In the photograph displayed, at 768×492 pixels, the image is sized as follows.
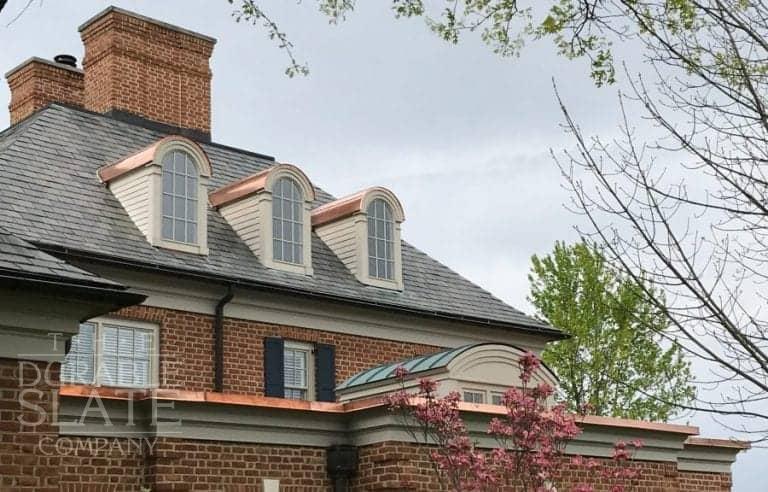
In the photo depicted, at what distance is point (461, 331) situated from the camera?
21.5 m

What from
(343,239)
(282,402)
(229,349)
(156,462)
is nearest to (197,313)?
(229,349)

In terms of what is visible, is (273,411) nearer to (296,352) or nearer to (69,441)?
(69,441)

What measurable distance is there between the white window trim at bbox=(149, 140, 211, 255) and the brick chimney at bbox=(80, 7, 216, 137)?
3.61 metres

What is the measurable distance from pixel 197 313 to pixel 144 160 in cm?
258

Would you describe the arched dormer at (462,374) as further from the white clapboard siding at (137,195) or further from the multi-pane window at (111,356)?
the white clapboard siding at (137,195)

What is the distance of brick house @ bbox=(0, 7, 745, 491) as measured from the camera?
11.7 meters

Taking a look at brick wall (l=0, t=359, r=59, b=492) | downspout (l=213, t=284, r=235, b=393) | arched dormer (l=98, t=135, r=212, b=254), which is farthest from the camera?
arched dormer (l=98, t=135, r=212, b=254)

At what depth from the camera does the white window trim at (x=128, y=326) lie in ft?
54.5

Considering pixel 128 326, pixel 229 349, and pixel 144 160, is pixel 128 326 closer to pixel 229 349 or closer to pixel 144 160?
pixel 229 349

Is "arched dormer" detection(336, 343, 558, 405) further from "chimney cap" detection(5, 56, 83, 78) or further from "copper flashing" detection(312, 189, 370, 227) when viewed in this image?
"chimney cap" detection(5, 56, 83, 78)

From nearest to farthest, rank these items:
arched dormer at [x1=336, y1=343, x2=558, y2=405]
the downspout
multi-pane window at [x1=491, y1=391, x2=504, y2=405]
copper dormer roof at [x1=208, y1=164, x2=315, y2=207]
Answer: arched dormer at [x1=336, y1=343, x2=558, y2=405], multi-pane window at [x1=491, y1=391, x2=504, y2=405], the downspout, copper dormer roof at [x1=208, y1=164, x2=315, y2=207]

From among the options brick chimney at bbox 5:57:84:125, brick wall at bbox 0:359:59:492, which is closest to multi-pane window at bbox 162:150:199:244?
brick chimney at bbox 5:57:84:125

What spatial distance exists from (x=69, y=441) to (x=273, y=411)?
2436 mm

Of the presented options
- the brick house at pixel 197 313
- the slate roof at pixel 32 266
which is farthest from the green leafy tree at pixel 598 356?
the slate roof at pixel 32 266
